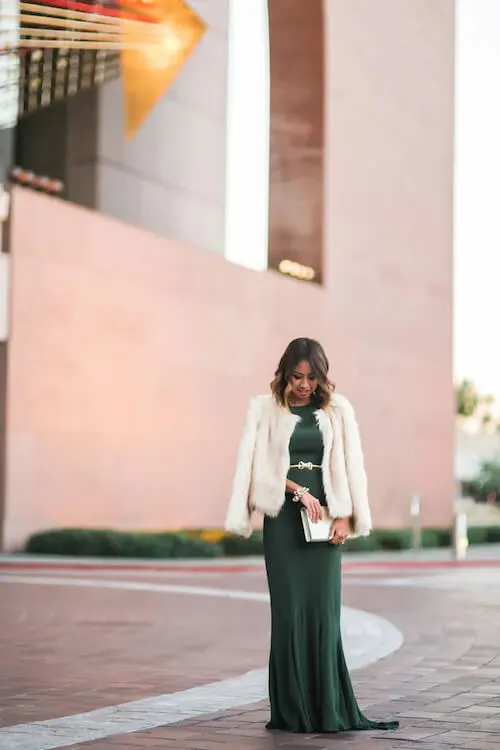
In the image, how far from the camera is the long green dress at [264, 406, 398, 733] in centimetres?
687

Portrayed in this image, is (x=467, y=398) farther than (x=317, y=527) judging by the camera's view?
Yes

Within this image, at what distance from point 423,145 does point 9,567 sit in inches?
952

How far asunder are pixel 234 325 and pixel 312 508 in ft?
86.5

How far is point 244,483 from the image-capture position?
7.08 metres

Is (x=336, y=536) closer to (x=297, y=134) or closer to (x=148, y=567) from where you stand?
(x=148, y=567)

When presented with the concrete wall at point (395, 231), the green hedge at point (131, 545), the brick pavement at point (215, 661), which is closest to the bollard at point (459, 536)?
the green hedge at point (131, 545)

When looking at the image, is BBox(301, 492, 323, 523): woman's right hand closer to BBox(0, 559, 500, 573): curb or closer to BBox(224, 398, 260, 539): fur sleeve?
BBox(224, 398, 260, 539): fur sleeve

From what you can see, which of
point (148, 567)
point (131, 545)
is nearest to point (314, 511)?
point (148, 567)

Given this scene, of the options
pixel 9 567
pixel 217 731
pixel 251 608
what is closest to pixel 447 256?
pixel 9 567

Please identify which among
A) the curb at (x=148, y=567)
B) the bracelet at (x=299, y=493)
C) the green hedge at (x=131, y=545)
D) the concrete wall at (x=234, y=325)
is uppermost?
the concrete wall at (x=234, y=325)

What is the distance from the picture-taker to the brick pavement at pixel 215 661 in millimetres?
6863

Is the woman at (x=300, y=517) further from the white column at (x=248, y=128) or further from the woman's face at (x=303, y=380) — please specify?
the white column at (x=248, y=128)

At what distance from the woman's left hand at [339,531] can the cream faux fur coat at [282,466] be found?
0.11 feet

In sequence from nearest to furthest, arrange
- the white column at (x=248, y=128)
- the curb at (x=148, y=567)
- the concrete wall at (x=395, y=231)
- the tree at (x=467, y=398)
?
the curb at (x=148, y=567) < the concrete wall at (x=395, y=231) < the white column at (x=248, y=128) < the tree at (x=467, y=398)
